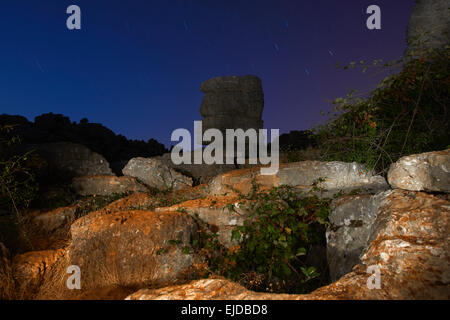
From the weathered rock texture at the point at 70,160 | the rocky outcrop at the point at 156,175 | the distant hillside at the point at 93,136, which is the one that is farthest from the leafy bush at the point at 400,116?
the distant hillside at the point at 93,136

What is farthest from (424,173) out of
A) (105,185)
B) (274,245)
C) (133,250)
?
(105,185)

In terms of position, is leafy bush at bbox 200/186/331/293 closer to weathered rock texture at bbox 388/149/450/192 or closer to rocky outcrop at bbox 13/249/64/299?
weathered rock texture at bbox 388/149/450/192

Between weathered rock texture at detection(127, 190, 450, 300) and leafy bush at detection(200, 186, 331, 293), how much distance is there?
1376 mm

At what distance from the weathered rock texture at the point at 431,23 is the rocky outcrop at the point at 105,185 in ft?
29.0

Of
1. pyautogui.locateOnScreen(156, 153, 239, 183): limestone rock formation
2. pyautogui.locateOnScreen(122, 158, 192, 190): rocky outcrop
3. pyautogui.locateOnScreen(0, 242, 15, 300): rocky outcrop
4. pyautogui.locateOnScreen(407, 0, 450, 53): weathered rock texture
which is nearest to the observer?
pyautogui.locateOnScreen(0, 242, 15, 300): rocky outcrop

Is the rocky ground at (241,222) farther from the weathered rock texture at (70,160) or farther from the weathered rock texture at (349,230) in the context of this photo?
the weathered rock texture at (70,160)

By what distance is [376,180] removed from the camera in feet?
A: 15.0

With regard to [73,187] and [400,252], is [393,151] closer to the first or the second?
[400,252]

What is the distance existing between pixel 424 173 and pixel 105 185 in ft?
27.8

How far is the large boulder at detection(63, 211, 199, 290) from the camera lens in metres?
3.81

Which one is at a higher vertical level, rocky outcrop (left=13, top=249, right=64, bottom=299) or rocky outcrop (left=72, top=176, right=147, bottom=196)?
rocky outcrop (left=72, top=176, right=147, bottom=196)

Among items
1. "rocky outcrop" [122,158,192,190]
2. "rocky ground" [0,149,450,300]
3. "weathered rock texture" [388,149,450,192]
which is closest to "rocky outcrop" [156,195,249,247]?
"rocky ground" [0,149,450,300]
